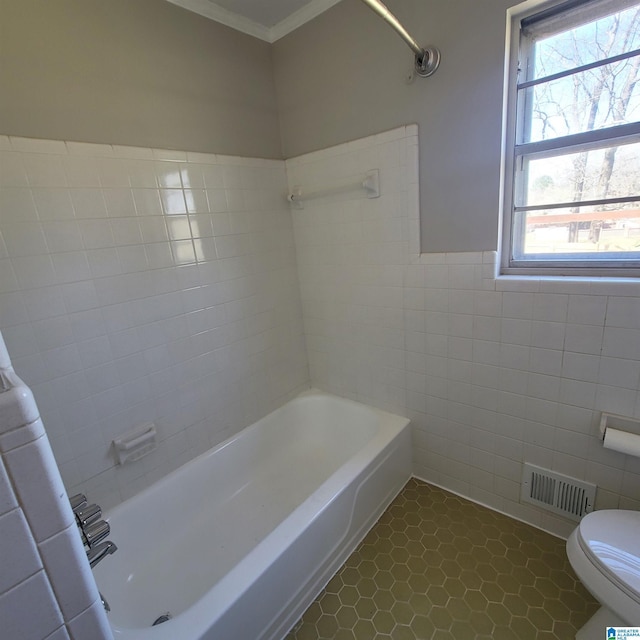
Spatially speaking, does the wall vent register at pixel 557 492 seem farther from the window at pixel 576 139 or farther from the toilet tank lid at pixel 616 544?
the window at pixel 576 139

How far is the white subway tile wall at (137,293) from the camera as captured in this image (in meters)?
1.24

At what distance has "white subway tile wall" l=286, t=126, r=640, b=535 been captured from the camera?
4.37ft

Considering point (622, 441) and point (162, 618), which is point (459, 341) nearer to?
point (622, 441)

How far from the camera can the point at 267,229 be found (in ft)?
6.53

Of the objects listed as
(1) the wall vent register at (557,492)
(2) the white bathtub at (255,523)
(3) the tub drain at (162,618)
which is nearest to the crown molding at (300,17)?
(2) the white bathtub at (255,523)

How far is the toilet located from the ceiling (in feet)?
7.74

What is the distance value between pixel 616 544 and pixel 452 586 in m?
0.63

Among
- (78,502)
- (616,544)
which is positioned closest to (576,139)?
→ (616,544)

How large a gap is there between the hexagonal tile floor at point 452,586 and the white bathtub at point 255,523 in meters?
0.10

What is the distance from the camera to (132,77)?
1412mm

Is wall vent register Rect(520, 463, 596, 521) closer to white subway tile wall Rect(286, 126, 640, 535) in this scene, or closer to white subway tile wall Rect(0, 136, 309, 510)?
white subway tile wall Rect(286, 126, 640, 535)

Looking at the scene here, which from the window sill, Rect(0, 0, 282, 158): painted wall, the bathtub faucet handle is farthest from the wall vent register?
Rect(0, 0, 282, 158): painted wall

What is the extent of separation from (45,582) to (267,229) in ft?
5.76

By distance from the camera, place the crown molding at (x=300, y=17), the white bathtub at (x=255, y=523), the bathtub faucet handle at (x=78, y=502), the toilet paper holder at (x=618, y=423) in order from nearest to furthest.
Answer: the bathtub faucet handle at (x=78, y=502) < the white bathtub at (x=255, y=523) < the toilet paper holder at (x=618, y=423) < the crown molding at (x=300, y=17)
